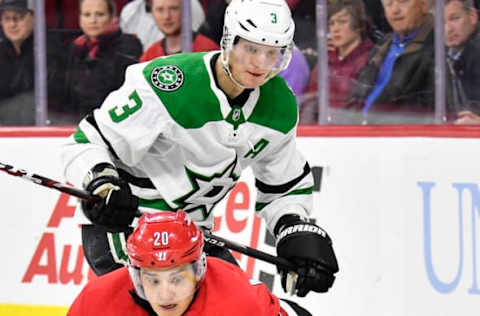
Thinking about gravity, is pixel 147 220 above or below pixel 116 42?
below

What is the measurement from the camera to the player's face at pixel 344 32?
200 inches

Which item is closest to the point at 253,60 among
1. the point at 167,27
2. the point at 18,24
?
the point at 167,27

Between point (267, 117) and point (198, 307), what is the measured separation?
72cm

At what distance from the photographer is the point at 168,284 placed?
9.05 ft

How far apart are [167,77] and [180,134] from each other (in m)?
0.15

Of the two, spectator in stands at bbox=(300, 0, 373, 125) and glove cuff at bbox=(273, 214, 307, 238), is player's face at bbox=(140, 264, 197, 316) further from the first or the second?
spectator in stands at bbox=(300, 0, 373, 125)

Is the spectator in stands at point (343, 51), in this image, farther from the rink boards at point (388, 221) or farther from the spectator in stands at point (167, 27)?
the spectator in stands at point (167, 27)

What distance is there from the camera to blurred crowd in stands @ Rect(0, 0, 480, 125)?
16.2 feet

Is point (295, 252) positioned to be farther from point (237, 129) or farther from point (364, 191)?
point (364, 191)

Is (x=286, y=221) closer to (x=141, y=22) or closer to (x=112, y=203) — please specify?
(x=112, y=203)

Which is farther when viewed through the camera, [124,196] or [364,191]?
[364,191]

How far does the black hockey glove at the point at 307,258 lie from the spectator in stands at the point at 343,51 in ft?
5.68

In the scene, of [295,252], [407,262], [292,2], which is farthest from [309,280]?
[292,2]

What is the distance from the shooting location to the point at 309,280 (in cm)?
330
